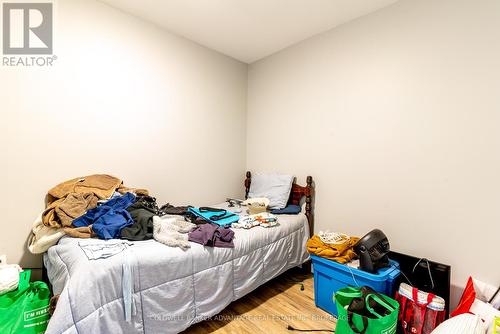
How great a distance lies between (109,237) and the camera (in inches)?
61.6

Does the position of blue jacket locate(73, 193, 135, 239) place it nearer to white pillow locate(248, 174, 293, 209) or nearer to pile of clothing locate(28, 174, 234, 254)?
pile of clothing locate(28, 174, 234, 254)

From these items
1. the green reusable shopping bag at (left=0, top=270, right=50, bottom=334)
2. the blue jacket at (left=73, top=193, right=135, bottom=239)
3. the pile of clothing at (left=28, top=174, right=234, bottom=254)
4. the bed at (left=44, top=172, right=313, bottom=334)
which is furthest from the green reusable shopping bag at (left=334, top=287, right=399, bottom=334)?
the green reusable shopping bag at (left=0, top=270, right=50, bottom=334)

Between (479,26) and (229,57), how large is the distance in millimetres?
2472

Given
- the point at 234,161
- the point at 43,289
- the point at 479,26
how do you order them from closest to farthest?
the point at 43,289 < the point at 479,26 < the point at 234,161

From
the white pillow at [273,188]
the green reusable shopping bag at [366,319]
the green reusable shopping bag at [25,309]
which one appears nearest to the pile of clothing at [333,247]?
the green reusable shopping bag at [366,319]

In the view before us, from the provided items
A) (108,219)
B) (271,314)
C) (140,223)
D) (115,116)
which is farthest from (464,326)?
(115,116)

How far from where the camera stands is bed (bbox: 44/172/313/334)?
3.92 feet

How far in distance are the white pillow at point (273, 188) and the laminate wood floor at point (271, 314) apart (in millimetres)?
859

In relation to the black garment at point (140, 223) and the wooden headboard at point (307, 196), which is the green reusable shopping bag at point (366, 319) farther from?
the black garment at point (140, 223)

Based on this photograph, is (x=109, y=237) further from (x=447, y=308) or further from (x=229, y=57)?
(x=229, y=57)

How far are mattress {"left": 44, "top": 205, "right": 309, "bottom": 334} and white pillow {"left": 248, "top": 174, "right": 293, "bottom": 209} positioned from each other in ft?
1.97

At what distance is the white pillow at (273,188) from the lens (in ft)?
8.71

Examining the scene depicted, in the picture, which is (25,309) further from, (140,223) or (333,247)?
(333,247)

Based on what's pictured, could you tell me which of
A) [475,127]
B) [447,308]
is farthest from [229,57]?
[447,308]
